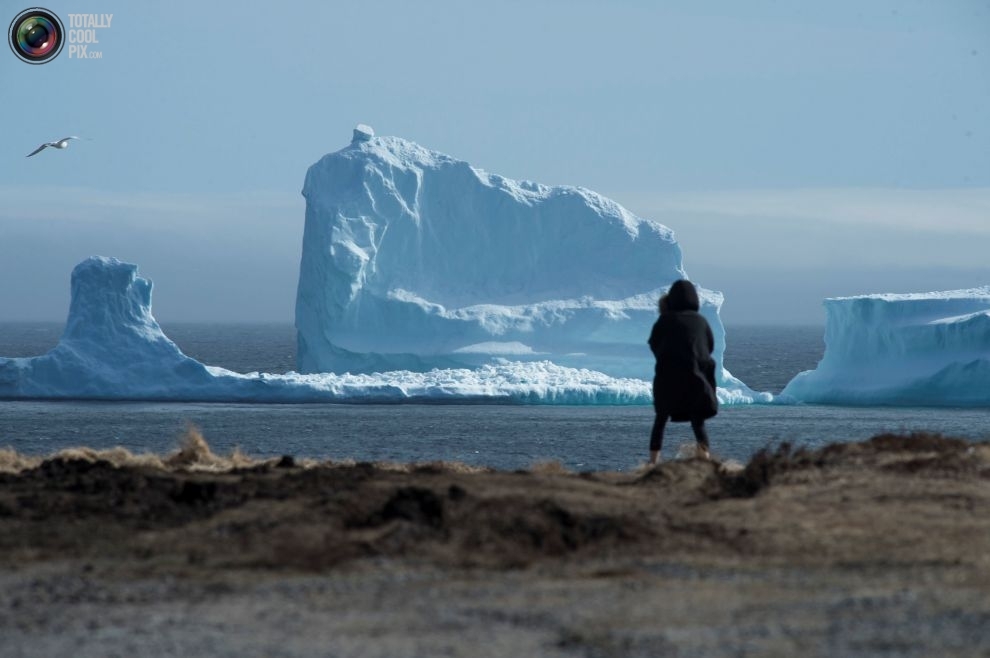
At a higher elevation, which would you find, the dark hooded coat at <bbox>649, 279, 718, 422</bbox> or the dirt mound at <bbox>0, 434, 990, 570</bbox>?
the dark hooded coat at <bbox>649, 279, 718, 422</bbox>

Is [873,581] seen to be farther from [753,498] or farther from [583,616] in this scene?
[753,498]

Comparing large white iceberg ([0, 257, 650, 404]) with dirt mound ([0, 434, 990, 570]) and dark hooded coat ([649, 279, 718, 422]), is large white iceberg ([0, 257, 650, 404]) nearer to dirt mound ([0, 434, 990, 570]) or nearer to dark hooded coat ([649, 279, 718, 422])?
dark hooded coat ([649, 279, 718, 422])

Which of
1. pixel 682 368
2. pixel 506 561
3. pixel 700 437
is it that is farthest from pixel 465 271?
pixel 506 561

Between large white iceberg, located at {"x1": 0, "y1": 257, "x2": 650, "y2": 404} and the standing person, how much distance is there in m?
25.3

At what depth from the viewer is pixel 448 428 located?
28609 mm

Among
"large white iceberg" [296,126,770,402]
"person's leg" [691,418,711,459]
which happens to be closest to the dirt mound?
"person's leg" [691,418,711,459]

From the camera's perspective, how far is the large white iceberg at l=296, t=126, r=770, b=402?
35.2m

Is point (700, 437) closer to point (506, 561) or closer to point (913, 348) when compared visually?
point (506, 561)

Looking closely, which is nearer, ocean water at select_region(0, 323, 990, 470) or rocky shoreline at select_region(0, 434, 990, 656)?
rocky shoreline at select_region(0, 434, 990, 656)

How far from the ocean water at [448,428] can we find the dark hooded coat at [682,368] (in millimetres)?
Answer: 12361

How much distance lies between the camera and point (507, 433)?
27.6 meters

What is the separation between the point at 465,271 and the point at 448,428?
925 centimetres

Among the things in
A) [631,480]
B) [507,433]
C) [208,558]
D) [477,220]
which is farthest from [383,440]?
[208,558]

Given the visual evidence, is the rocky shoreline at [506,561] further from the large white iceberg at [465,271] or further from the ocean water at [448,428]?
the large white iceberg at [465,271]
